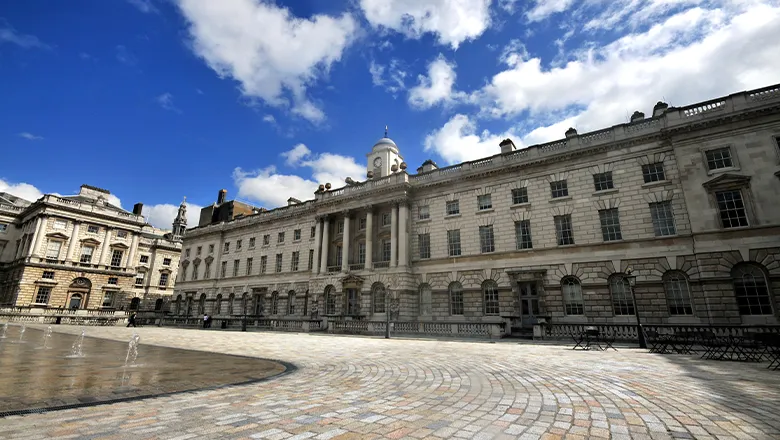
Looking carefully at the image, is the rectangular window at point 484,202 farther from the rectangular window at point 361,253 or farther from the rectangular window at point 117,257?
the rectangular window at point 117,257

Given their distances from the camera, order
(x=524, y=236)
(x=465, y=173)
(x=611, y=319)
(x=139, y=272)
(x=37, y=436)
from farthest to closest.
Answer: (x=139, y=272)
(x=465, y=173)
(x=524, y=236)
(x=611, y=319)
(x=37, y=436)

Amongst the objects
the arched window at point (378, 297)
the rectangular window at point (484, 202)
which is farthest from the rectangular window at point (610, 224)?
the arched window at point (378, 297)

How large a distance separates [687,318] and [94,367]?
2607 centimetres

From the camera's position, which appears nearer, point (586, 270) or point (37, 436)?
point (37, 436)

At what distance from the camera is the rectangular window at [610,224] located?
74.3 ft

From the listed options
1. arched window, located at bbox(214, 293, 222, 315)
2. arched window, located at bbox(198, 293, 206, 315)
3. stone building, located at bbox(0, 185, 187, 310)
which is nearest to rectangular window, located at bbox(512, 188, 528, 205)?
arched window, located at bbox(214, 293, 222, 315)

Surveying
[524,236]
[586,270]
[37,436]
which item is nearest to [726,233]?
[586,270]

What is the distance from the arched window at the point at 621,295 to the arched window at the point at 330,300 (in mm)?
21942

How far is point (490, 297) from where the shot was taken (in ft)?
85.3

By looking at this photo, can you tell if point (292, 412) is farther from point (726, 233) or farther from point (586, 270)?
point (726, 233)

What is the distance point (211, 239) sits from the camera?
4694 centimetres

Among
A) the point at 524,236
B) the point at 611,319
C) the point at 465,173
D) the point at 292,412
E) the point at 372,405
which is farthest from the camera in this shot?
the point at 465,173

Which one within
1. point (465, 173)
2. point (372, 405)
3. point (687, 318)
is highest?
point (465, 173)

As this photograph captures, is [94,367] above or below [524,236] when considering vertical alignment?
below
